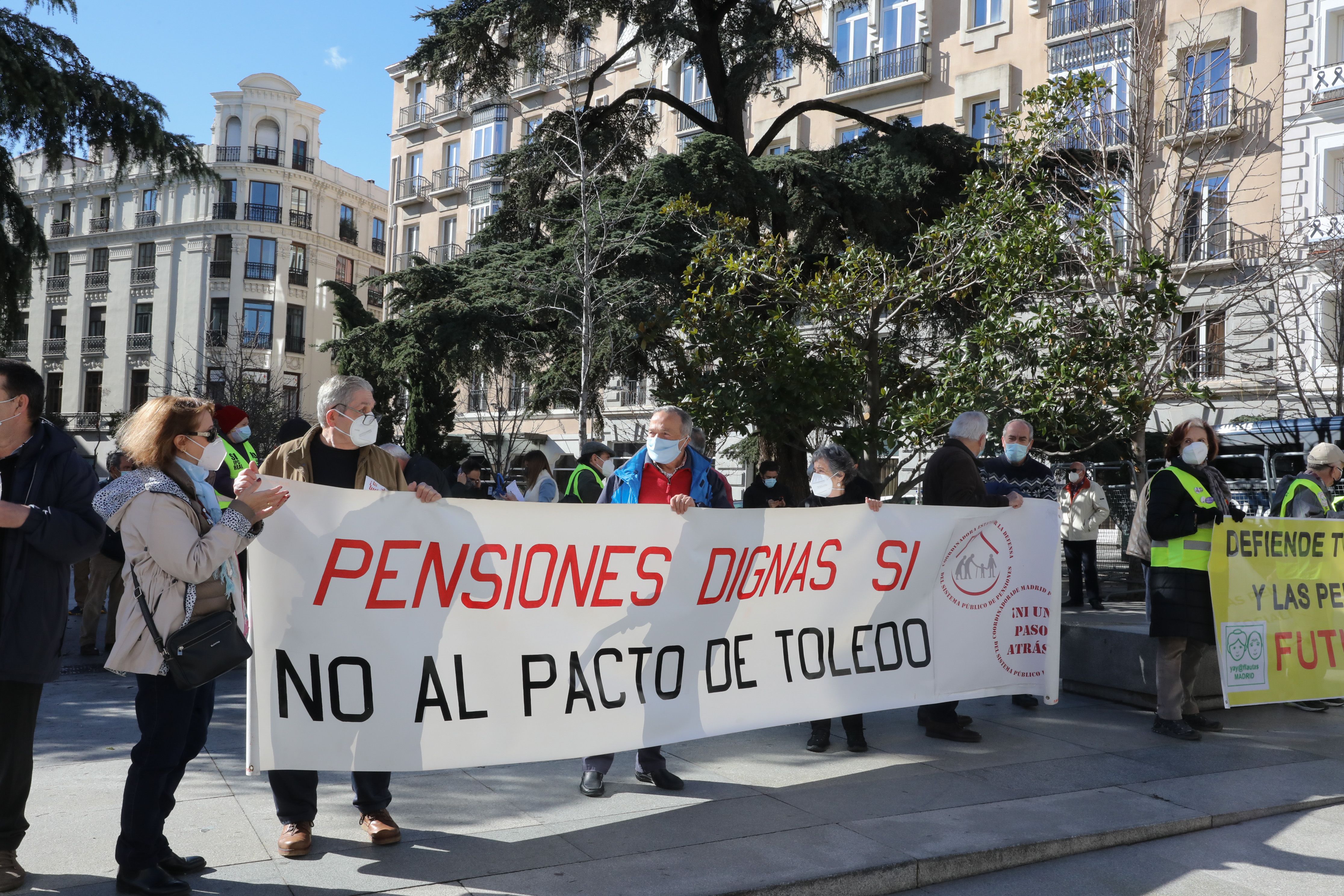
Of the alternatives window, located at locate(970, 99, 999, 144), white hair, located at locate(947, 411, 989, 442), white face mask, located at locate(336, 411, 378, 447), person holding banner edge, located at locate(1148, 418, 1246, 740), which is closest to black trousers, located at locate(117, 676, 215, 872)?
white face mask, located at locate(336, 411, 378, 447)

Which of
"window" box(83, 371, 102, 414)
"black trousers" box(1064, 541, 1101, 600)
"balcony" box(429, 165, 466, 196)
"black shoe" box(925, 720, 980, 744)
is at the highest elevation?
"balcony" box(429, 165, 466, 196)

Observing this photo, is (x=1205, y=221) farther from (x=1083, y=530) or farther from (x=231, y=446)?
(x=231, y=446)

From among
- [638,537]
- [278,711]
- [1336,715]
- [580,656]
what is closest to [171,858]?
[278,711]

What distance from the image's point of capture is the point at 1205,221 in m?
26.0

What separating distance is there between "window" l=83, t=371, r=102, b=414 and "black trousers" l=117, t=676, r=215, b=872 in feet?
198

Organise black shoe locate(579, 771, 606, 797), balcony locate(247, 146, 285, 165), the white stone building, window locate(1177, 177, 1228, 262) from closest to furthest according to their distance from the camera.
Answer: black shoe locate(579, 771, 606, 797), window locate(1177, 177, 1228, 262), the white stone building, balcony locate(247, 146, 285, 165)

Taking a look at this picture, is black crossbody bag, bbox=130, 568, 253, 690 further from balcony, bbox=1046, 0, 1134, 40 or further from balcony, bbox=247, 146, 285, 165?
balcony, bbox=247, 146, 285, 165

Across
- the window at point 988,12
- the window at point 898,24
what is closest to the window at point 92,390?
the window at point 898,24

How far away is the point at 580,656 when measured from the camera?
482 cm

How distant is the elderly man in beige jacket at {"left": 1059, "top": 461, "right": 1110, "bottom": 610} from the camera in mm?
13234

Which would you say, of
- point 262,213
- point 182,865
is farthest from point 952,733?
point 262,213

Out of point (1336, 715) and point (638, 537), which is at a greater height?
point (638, 537)

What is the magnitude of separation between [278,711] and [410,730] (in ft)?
1.70

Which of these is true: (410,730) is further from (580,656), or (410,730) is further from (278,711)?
(580,656)
